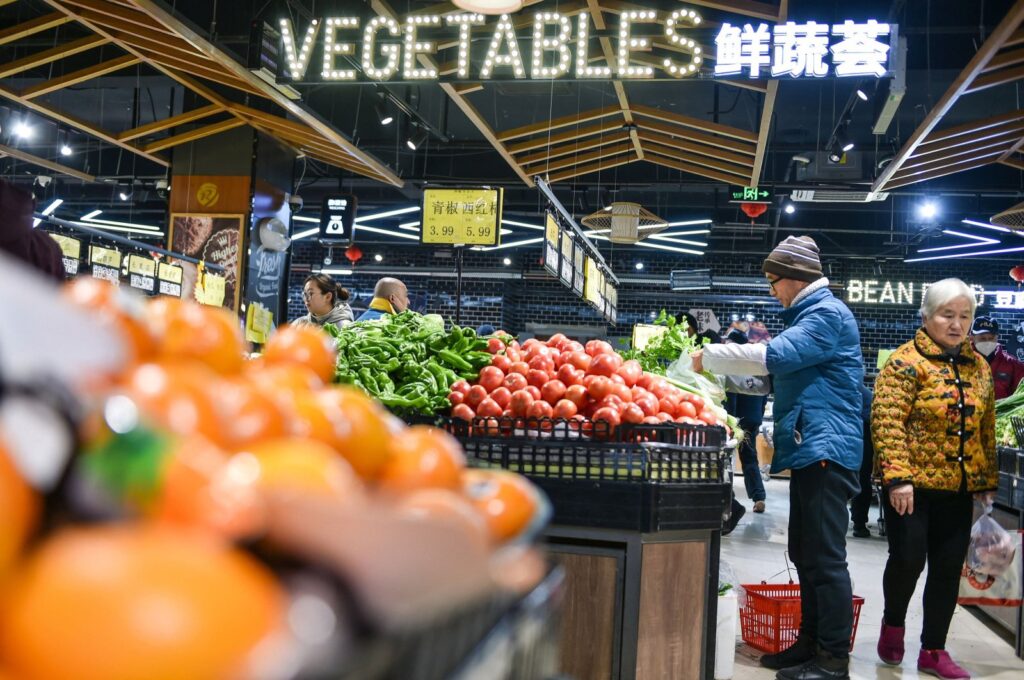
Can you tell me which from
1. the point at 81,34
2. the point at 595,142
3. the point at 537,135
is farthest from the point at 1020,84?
the point at 81,34

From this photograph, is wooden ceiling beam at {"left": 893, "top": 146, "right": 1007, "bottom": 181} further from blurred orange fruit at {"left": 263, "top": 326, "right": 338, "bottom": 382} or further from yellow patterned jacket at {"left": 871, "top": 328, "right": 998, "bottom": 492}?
blurred orange fruit at {"left": 263, "top": 326, "right": 338, "bottom": 382}

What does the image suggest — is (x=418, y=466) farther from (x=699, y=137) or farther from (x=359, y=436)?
(x=699, y=137)

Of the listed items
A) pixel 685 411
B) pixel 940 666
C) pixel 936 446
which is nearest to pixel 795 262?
pixel 936 446

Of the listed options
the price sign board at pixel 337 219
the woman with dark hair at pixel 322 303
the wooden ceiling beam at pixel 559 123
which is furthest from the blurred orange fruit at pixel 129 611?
the price sign board at pixel 337 219

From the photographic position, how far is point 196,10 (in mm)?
8383

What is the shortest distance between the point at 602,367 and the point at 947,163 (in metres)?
6.40

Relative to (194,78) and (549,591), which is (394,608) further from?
(194,78)

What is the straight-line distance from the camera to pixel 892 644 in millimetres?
4336

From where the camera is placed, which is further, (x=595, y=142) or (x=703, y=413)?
(x=595, y=142)

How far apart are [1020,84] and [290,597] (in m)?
12.2

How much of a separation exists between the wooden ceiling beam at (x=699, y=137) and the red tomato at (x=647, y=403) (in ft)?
16.9

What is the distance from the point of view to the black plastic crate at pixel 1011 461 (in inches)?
188

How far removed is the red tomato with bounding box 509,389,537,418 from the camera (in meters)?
3.06

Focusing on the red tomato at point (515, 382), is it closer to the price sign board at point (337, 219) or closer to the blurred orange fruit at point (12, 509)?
the blurred orange fruit at point (12, 509)
